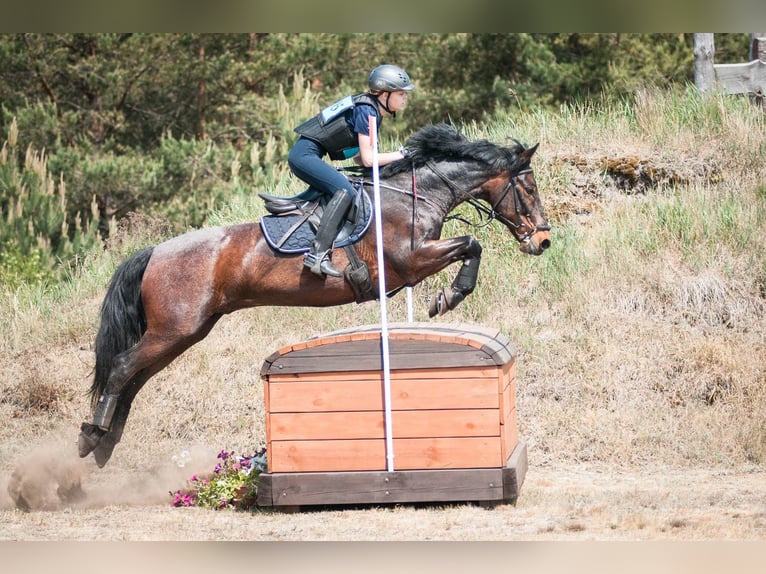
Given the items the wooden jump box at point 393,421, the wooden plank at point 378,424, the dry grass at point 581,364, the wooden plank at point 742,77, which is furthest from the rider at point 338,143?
the wooden plank at point 742,77

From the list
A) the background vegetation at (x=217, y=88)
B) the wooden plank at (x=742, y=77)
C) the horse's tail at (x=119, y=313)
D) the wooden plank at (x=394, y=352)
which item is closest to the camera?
the wooden plank at (x=394, y=352)

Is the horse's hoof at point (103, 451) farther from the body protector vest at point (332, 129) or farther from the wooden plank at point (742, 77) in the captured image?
the wooden plank at point (742, 77)

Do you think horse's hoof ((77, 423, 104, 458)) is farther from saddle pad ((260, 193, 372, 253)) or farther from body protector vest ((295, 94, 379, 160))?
body protector vest ((295, 94, 379, 160))

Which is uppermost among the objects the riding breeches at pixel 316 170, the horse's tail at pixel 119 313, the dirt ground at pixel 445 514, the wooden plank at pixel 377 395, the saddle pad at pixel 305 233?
the riding breeches at pixel 316 170

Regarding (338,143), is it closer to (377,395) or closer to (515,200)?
(515,200)

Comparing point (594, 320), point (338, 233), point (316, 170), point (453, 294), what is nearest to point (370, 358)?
point (453, 294)

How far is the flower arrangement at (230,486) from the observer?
680 centimetres

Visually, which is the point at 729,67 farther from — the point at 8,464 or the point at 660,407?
the point at 8,464

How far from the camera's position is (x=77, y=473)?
7.32 meters

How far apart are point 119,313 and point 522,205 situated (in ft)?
9.53

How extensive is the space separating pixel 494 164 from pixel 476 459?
2064mm

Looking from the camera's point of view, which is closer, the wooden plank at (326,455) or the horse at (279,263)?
the wooden plank at (326,455)

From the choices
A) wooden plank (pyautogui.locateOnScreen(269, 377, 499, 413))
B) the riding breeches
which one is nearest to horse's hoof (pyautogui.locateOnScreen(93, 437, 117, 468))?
wooden plank (pyautogui.locateOnScreen(269, 377, 499, 413))

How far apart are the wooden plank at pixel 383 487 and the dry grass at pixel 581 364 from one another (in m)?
0.10
